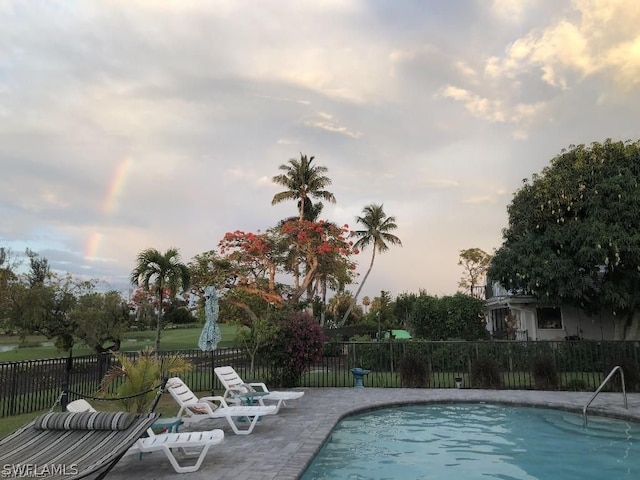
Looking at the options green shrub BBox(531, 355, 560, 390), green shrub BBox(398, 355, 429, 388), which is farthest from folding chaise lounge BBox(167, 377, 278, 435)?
green shrub BBox(531, 355, 560, 390)

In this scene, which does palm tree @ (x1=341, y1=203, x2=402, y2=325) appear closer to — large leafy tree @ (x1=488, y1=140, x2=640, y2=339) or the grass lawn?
the grass lawn

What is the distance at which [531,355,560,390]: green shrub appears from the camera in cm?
1183

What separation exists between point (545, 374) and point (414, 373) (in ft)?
11.3

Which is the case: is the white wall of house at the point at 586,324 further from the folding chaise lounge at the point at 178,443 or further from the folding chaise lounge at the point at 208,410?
the folding chaise lounge at the point at 178,443

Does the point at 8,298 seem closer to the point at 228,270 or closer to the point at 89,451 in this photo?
the point at 228,270

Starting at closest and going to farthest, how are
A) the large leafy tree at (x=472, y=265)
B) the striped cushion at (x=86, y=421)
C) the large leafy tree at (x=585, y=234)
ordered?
the striped cushion at (x=86, y=421) → the large leafy tree at (x=585, y=234) → the large leafy tree at (x=472, y=265)

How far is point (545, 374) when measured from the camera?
468 inches

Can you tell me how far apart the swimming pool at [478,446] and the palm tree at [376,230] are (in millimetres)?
28950

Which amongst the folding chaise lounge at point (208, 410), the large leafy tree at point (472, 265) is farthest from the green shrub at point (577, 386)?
the large leafy tree at point (472, 265)

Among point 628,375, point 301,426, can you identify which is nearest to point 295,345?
point 301,426

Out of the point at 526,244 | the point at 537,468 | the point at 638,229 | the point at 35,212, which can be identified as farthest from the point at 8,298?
the point at 638,229

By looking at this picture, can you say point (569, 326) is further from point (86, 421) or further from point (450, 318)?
point (86, 421)

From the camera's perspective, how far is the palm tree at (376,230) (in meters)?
39.1

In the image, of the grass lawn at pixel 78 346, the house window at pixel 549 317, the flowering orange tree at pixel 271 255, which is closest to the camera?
the house window at pixel 549 317
